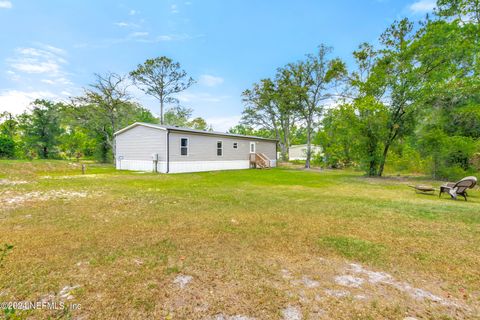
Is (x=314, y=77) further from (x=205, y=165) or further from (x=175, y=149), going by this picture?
(x=175, y=149)

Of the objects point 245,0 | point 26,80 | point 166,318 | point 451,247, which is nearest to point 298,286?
point 166,318

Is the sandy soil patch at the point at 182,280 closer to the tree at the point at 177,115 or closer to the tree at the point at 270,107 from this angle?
the tree at the point at 270,107

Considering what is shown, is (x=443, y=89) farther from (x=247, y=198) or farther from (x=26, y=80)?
(x=26, y=80)

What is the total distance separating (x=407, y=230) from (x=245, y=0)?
49.2 ft

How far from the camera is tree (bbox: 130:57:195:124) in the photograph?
73.8 ft

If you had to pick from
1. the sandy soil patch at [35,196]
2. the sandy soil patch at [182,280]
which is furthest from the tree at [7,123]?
the sandy soil patch at [182,280]

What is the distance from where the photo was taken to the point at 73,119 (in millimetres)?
20141

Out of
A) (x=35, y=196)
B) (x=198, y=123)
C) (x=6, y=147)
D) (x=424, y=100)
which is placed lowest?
(x=35, y=196)

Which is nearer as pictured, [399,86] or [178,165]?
[399,86]

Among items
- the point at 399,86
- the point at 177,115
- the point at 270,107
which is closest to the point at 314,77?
the point at 270,107

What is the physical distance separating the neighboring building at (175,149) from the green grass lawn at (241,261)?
27.3 feet

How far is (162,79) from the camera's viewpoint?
23547 mm

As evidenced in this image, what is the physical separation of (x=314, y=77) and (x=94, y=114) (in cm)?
2053

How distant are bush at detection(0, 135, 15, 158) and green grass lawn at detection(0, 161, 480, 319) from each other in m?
21.1
